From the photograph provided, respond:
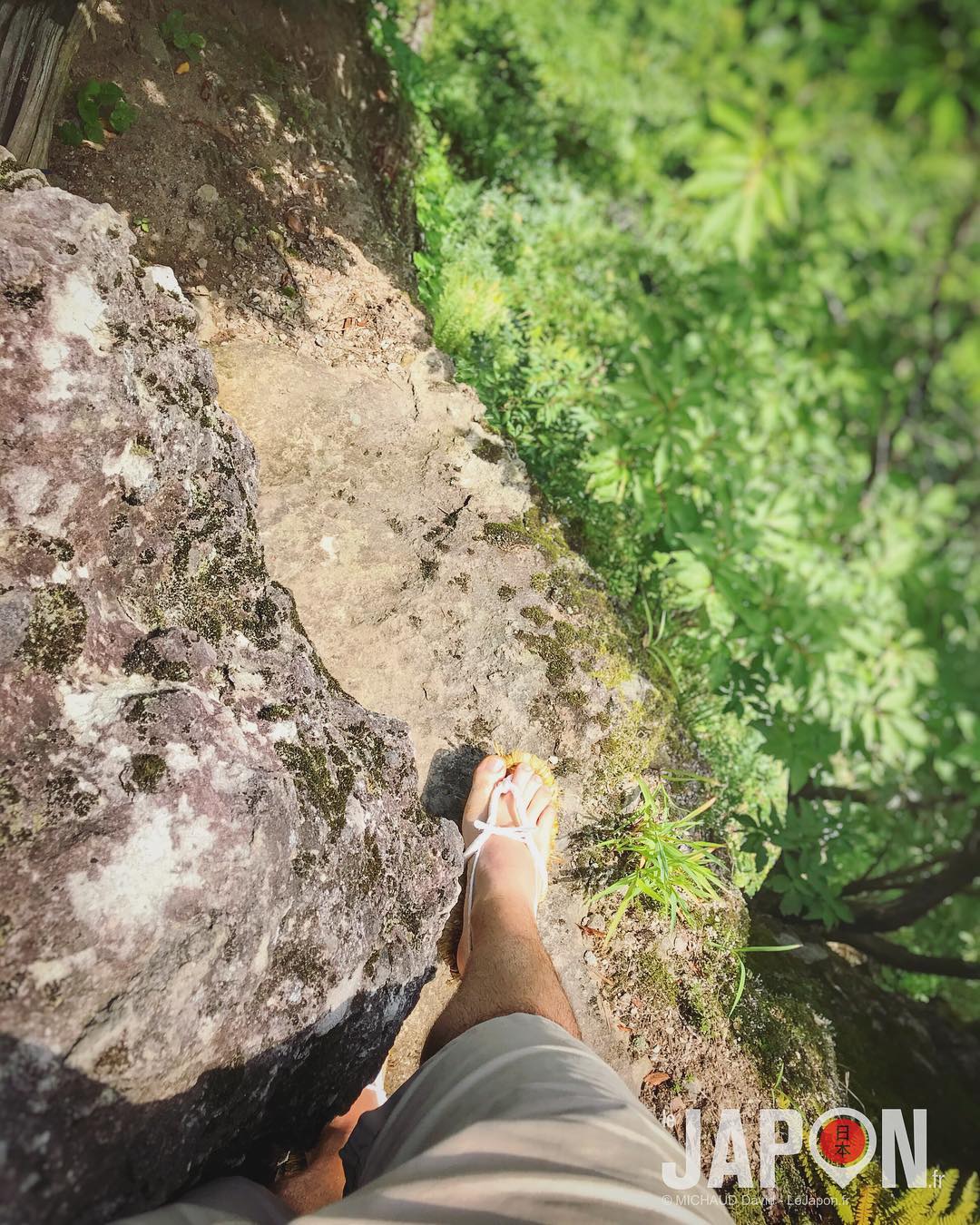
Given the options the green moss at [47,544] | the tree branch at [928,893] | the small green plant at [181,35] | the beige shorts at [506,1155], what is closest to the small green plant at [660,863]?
the beige shorts at [506,1155]

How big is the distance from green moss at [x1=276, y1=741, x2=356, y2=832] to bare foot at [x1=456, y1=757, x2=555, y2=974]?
28.4 inches

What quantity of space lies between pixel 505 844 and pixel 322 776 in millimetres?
913

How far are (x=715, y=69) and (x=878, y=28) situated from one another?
0.66 m

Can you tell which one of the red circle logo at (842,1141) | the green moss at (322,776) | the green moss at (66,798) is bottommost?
the red circle logo at (842,1141)

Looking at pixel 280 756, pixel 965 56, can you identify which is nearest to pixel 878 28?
pixel 965 56

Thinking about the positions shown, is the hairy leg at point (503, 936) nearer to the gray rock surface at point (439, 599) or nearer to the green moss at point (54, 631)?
the gray rock surface at point (439, 599)

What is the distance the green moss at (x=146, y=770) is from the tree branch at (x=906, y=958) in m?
3.78

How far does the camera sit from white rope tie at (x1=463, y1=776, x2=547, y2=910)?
2.41 metres

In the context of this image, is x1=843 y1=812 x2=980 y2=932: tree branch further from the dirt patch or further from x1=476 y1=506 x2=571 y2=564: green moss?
the dirt patch

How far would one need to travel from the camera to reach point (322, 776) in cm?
185

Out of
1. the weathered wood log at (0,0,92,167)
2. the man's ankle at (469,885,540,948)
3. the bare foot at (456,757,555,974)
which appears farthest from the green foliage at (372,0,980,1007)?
the weathered wood log at (0,0,92,167)

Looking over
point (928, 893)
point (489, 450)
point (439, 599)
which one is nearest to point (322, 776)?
point (439, 599)

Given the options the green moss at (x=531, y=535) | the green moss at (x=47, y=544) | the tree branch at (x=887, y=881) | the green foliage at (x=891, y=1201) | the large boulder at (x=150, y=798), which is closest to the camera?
the large boulder at (x=150, y=798)

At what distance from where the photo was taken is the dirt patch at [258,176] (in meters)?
2.68
